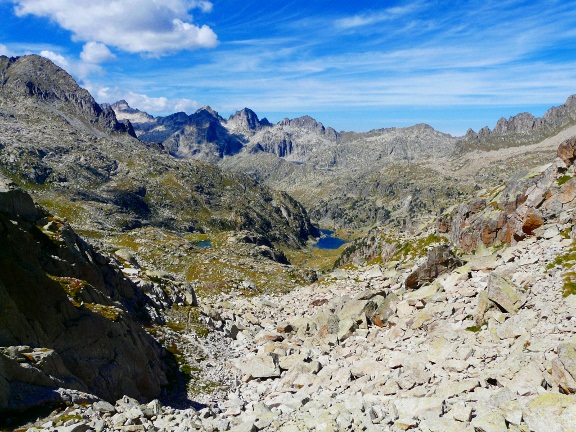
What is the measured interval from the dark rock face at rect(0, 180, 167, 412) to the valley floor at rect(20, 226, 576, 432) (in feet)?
10.6

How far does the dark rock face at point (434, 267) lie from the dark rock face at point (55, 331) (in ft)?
96.5

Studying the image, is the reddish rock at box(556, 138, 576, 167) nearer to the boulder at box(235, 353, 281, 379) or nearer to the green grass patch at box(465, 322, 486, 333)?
the green grass patch at box(465, 322, 486, 333)

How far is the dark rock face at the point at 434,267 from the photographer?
143 feet

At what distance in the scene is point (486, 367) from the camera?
22109 mm

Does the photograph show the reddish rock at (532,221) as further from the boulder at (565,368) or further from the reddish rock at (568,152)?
the boulder at (565,368)

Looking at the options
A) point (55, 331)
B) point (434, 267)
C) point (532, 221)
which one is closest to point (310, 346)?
point (434, 267)

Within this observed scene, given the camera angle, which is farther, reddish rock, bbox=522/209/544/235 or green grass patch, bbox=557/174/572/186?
A: green grass patch, bbox=557/174/572/186

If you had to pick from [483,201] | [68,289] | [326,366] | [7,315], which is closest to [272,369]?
[326,366]

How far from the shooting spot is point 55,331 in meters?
25.5

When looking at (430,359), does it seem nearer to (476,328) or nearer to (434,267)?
(476,328)

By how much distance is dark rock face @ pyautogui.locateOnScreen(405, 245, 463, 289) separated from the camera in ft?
143

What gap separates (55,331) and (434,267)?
37532 mm

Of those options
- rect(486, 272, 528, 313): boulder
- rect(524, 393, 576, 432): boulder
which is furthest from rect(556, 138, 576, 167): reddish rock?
rect(524, 393, 576, 432): boulder

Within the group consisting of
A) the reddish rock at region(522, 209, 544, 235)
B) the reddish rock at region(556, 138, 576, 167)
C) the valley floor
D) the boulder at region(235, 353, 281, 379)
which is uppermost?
the reddish rock at region(556, 138, 576, 167)
